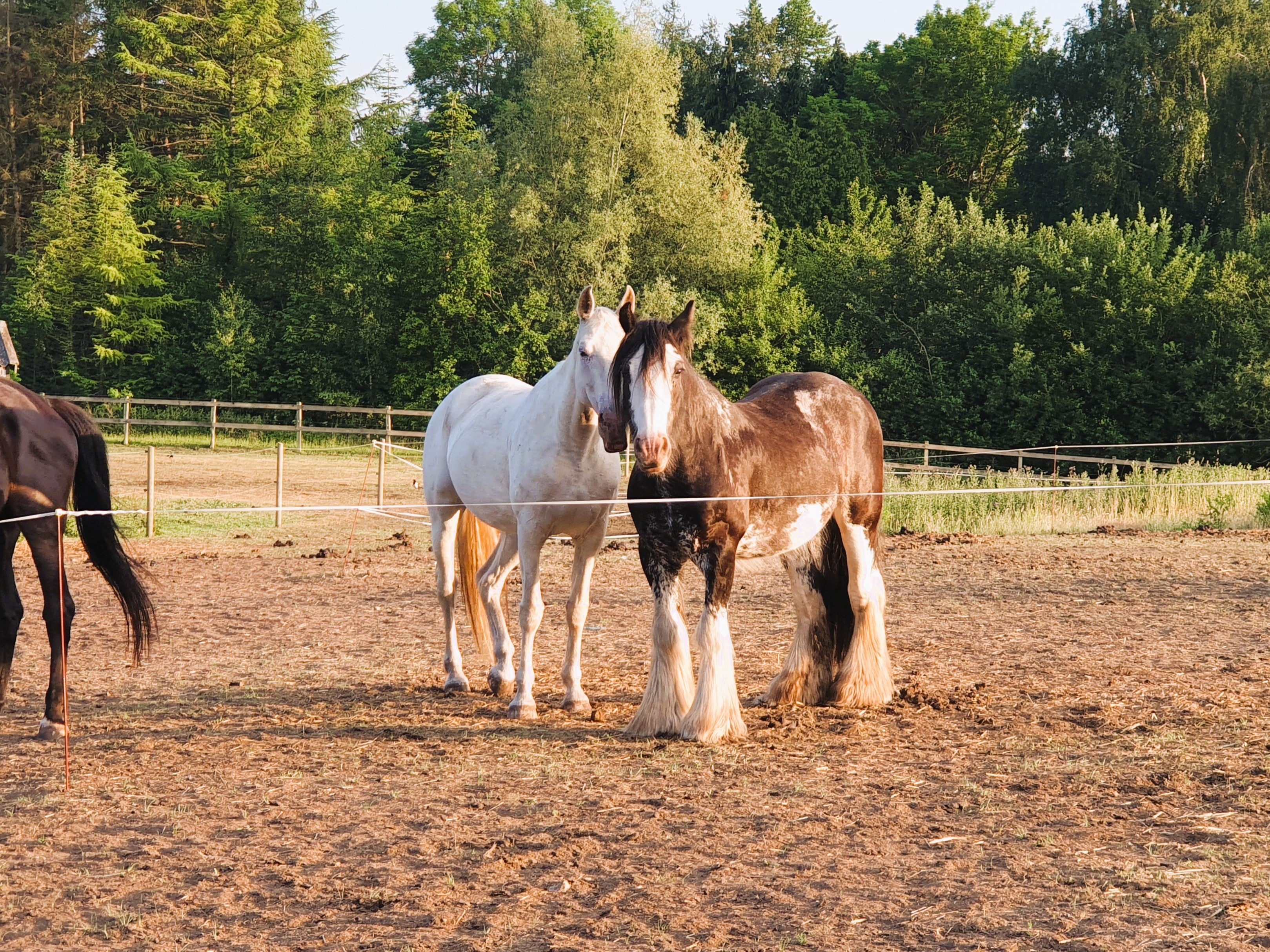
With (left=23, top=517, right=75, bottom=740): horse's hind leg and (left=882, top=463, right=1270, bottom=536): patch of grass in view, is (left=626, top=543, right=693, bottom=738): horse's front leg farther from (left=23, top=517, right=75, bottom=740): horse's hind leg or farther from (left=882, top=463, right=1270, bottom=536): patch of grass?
(left=882, top=463, right=1270, bottom=536): patch of grass

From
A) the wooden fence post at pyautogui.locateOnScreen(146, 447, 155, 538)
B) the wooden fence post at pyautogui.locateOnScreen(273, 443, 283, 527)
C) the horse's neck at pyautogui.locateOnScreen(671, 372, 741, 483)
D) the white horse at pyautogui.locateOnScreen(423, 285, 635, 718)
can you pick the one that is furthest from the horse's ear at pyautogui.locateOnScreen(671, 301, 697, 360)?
the wooden fence post at pyautogui.locateOnScreen(273, 443, 283, 527)

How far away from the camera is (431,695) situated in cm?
690

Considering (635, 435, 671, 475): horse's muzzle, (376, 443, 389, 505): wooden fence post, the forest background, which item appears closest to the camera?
(635, 435, 671, 475): horse's muzzle

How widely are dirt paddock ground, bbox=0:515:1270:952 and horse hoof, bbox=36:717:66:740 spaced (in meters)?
0.13

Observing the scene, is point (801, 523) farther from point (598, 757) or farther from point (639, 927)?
point (639, 927)

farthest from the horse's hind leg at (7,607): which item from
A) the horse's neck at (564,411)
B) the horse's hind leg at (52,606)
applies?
the horse's neck at (564,411)

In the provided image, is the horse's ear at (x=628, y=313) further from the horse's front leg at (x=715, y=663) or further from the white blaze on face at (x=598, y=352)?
the horse's front leg at (x=715, y=663)

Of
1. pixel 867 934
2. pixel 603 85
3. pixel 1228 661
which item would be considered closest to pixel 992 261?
pixel 603 85

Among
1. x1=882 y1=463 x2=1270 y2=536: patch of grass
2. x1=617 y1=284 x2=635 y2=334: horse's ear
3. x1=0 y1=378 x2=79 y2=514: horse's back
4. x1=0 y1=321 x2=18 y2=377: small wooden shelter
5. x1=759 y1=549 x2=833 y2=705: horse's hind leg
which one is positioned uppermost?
x1=0 y1=321 x2=18 y2=377: small wooden shelter

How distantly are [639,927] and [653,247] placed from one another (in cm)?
3217

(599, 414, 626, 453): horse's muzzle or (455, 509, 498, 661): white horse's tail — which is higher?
(599, 414, 626, 453): horse's muzzle

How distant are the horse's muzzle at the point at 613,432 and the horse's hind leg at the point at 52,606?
109 inches

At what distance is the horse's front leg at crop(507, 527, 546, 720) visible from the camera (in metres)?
6.26

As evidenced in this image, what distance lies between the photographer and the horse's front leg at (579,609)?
6.35m
